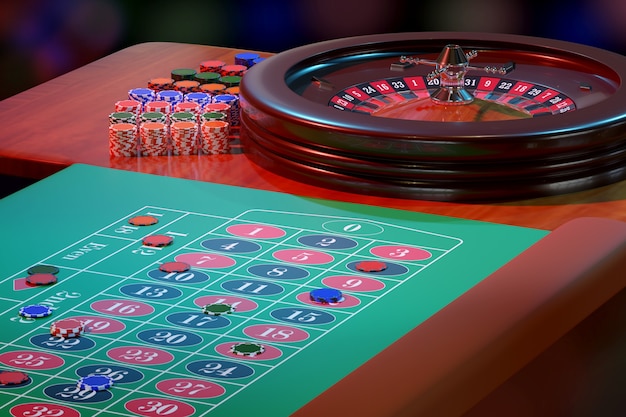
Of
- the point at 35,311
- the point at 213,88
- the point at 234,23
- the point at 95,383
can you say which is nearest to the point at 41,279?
the point at 35,311

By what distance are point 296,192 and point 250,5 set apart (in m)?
3.10

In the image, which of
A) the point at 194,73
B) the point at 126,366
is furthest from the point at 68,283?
the point at 194,73

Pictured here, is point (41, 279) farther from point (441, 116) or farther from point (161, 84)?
point (161, 84)

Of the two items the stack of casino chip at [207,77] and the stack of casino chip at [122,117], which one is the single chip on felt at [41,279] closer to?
the stack of casino chip at [122,117]

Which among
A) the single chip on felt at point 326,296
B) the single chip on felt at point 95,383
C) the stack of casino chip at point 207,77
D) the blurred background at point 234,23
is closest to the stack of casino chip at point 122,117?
the stack of casino chip at point 207,77

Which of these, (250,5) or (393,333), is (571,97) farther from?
(250,5)

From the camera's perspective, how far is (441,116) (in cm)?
374

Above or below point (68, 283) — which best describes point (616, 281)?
above

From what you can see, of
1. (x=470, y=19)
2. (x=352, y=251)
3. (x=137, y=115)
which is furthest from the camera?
(x=470, y=19)

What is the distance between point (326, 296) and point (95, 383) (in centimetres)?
59

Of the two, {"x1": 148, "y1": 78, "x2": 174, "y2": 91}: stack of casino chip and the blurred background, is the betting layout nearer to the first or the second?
{"x1": 148, "y1": 78, "x2": 174, "y2": 91}: stack of casino chip

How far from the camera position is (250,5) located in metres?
6.39

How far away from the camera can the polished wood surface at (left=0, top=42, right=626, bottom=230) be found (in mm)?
3307

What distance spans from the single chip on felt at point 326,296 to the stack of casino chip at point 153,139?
1120 millimetres
